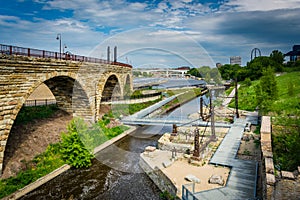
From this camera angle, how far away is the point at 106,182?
9953 mm

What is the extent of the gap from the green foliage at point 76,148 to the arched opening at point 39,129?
1.39m

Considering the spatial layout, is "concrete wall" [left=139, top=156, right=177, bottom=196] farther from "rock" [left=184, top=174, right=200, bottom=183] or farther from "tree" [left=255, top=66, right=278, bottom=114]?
"tree" [left=255, top=66, right=278, bottom=114]

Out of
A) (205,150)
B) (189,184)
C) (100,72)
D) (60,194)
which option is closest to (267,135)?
(205,150)

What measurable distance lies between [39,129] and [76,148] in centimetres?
326

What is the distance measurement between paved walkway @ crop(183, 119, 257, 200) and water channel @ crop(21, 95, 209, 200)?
221 centimetres

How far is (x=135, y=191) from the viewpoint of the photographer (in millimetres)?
9062

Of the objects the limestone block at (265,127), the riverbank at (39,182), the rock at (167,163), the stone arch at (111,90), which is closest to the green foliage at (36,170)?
the riverbank at (39,182)

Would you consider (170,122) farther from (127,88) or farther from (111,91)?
(127,88)

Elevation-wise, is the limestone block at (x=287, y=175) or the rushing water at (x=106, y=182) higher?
the limestone block at (x=287, y=175)

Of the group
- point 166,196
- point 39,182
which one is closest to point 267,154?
point 166,196

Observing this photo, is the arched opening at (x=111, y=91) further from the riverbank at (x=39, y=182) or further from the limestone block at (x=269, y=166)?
the limestone block at (x=269, y=166)

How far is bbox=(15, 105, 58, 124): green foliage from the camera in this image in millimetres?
13708

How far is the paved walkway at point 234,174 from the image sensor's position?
24.2ft

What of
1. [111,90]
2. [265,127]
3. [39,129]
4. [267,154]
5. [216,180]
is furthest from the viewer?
[111,90]
